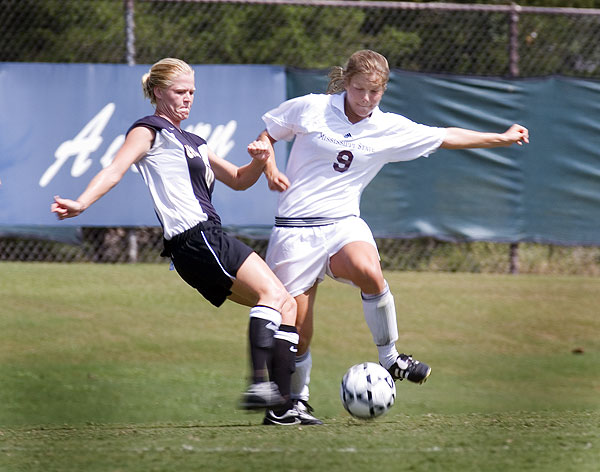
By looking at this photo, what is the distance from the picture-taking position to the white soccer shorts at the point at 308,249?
17.5 feet

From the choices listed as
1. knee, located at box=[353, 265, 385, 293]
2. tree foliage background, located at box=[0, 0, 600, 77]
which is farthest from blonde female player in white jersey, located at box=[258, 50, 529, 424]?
tree foliage background, located at box=[0, 0, 600, 77]

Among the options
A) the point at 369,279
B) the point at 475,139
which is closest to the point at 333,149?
the point at 369,279

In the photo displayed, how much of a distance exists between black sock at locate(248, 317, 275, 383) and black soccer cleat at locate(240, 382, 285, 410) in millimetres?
101

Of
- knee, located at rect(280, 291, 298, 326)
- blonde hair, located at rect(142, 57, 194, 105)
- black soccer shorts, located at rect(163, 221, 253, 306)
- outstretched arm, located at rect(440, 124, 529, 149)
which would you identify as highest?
blonde hair, located at rect(142, 57, 194, 105)

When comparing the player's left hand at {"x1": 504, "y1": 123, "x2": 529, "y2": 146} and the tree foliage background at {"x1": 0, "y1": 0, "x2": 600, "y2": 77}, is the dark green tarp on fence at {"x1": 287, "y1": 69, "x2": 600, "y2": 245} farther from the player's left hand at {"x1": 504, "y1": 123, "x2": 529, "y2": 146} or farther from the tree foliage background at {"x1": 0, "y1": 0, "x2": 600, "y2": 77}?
the player's left hand at {"x1": 504, "y1": 123, "x2": 529, "y2": 146}

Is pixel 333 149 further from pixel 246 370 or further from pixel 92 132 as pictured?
pixel 92 132

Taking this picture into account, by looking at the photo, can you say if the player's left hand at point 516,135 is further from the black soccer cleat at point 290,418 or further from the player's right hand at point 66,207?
the player's right hand at point 66,207

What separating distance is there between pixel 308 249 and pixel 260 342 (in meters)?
0.72

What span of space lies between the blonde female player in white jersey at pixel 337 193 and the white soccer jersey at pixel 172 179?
516mm

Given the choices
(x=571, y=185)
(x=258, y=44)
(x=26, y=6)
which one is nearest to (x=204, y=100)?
(x=258, y=44)

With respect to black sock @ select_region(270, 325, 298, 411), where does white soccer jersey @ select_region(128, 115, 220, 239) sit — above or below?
above

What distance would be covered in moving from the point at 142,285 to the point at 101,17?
2.90 m

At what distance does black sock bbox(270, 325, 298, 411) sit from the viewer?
5.00 m

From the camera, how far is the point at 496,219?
9953mm
